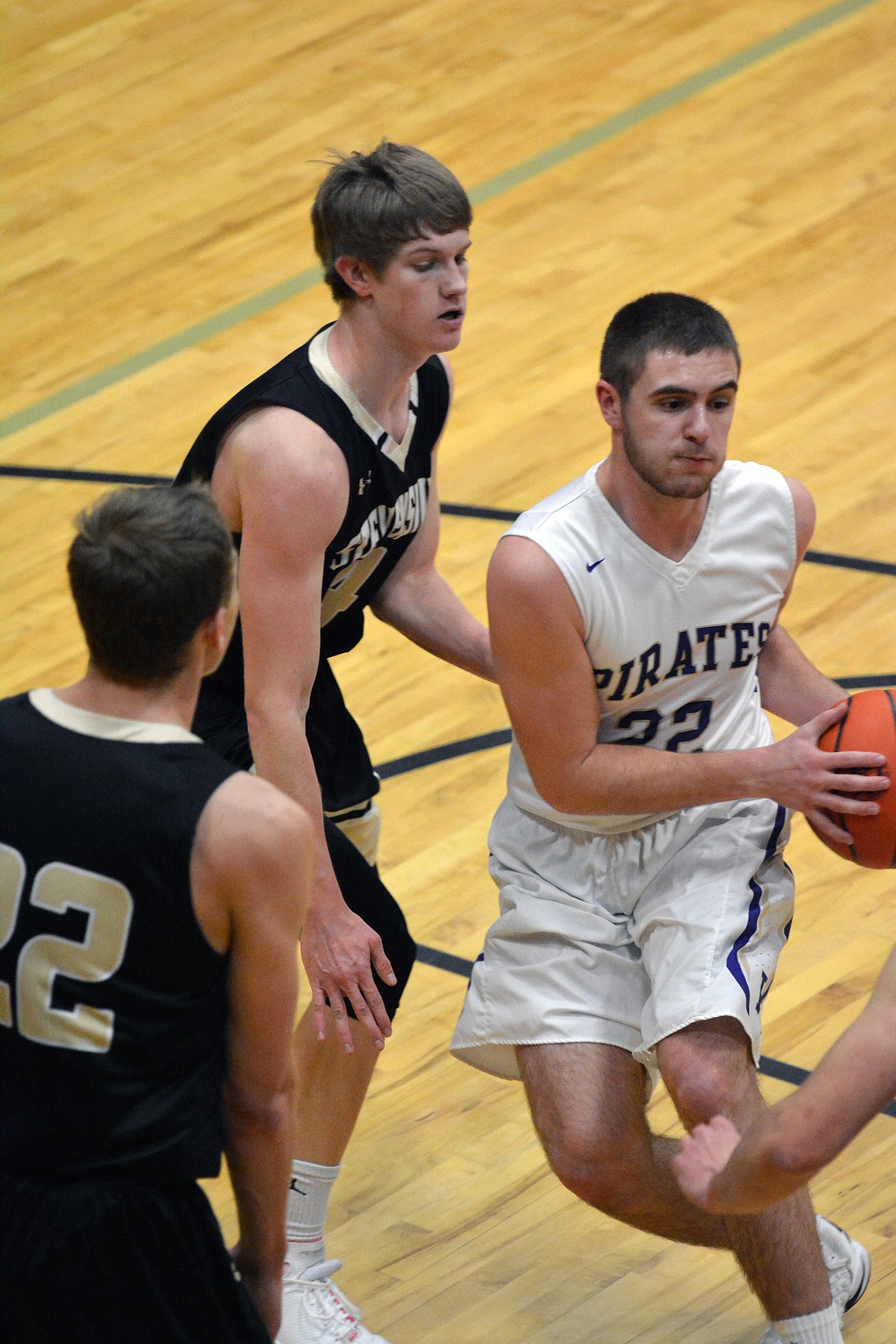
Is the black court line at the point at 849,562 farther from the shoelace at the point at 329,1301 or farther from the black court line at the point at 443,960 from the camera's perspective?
the shoelace at the point at 329,1301

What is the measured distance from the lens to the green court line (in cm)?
740

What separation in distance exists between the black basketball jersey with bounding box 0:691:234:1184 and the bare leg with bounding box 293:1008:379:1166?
1.33 m

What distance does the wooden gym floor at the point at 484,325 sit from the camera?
3916 mm

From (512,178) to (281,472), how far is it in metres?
5.28

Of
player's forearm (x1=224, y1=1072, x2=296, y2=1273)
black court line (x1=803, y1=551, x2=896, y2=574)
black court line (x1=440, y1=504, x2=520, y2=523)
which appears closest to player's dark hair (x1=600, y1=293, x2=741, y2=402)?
player's forearm (x1=224, y1=1072, x2=296, y2=1273)

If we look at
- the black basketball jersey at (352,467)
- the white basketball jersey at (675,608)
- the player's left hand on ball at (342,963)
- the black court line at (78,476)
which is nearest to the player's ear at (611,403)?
the white basketball jersey at (675,608)

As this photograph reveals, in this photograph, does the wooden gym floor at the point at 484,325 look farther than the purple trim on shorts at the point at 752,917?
Yes

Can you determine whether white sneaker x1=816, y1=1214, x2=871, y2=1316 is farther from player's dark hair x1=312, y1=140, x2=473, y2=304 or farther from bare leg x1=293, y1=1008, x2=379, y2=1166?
player's dark hair x1=312, y1=140, x2=473, y2=304

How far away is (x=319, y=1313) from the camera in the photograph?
361 centimetres

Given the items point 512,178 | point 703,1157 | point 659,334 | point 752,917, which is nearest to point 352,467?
point 659,334

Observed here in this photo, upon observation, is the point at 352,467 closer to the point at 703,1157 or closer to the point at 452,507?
the point at 703,1157

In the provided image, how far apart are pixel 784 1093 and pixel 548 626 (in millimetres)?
1251

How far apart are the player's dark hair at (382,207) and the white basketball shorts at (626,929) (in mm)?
1103

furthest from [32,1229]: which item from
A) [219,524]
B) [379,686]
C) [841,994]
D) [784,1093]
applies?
[379,686]
